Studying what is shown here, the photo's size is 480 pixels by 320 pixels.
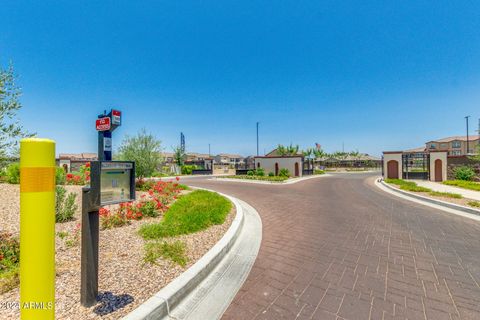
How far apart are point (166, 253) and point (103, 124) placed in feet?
7.90

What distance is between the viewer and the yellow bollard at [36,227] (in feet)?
6.07

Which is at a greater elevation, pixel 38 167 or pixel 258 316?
pixel 38 167

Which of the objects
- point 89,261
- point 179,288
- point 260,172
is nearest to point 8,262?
point 89,261

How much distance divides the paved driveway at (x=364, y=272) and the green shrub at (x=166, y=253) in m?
1.22

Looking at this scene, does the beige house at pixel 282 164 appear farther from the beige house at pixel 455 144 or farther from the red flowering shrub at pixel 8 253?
the beige house at pixel 455 144

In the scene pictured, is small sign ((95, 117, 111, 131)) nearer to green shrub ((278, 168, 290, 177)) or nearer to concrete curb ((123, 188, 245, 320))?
concrete curb ((123, 188, 245, 320))

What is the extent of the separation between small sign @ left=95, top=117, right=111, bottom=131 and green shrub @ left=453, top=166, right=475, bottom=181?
28131mm

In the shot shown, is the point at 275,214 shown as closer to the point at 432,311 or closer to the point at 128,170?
the point at 432,311

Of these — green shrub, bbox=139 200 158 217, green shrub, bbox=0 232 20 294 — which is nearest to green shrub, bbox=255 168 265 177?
green shrub, bbox=139 200 158 217

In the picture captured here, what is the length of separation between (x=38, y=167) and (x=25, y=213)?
39 centimetres

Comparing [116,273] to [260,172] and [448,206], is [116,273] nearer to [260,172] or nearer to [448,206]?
[448,206]

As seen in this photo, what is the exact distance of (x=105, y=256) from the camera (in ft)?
13.1

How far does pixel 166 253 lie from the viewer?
398cm

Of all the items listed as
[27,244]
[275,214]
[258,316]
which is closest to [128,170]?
[27,244]
